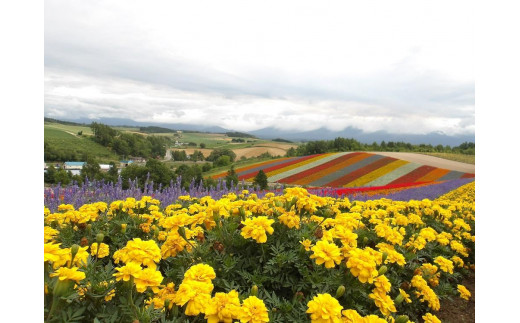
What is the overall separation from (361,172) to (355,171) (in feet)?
1.62

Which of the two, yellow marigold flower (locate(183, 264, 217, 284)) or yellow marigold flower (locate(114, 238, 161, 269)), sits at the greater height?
yellow marigold flower (locate(114, 238, 161, 269))

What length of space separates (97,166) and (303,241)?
450 inches

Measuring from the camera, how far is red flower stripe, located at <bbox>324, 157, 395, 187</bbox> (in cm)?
2209

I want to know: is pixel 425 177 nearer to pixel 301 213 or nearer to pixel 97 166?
pixel 97 166

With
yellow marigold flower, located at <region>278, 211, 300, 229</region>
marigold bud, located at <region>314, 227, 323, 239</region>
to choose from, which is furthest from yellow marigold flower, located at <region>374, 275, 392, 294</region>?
yellow marigold flower, located at <region>278, 211, 300, 229</region>

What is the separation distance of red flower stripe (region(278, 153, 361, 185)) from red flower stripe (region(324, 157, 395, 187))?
5.84 feet

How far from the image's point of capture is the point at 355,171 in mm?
24906

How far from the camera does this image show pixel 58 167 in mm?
9898

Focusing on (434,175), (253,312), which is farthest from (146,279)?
(434,175)

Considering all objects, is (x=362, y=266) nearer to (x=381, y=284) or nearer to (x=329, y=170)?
(x=381, y=284)

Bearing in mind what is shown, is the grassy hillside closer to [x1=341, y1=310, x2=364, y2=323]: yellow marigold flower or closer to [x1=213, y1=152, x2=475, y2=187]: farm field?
[x1=213, y1=152, x2=475, y2=187]: farm field

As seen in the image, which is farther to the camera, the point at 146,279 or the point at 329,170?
the point at 329,170

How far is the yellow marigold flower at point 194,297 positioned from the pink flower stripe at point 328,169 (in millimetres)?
20379

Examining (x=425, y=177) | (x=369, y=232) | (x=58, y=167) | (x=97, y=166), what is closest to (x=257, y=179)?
(x=97, y=166)
